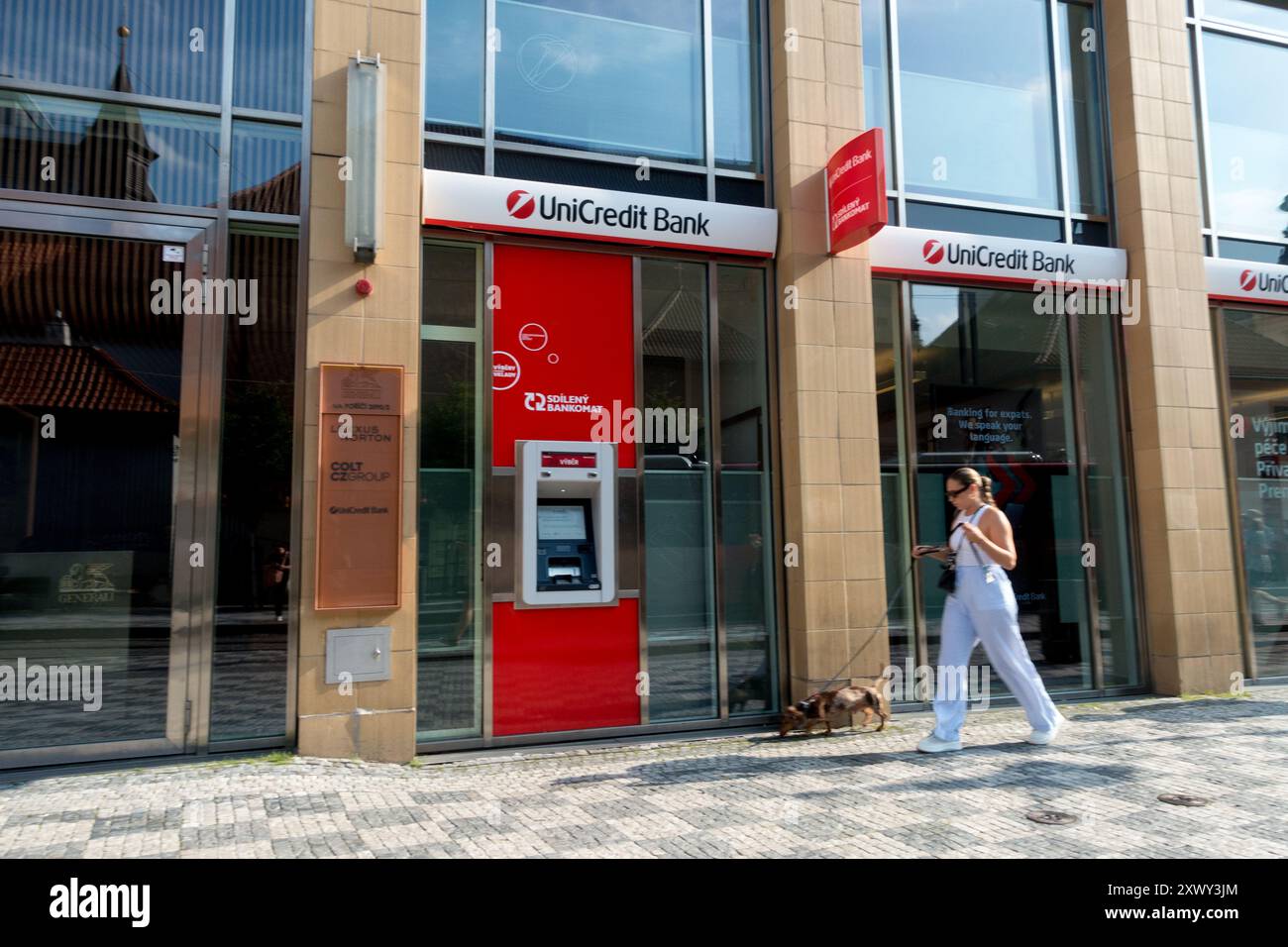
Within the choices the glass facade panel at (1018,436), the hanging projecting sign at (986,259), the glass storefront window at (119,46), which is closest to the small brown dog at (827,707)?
the glass facade panel at (1018,436)

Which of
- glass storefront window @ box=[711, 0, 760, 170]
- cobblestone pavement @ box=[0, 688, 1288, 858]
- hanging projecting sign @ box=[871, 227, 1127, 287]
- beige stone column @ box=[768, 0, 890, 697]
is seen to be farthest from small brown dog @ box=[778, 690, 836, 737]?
glass storefront window @ box=[711, 0, 760, 170]

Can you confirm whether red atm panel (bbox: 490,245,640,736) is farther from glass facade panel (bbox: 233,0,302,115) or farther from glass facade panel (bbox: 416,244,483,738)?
glass facade panel (bbox: 233,0,302,115)

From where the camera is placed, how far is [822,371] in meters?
7.09

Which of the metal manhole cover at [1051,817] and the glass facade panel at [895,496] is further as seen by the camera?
the glass facade panel at [895,496]

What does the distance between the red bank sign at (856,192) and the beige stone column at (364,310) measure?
3.21 meters

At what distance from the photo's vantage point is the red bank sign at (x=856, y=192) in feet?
20.9

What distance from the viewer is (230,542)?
579cm

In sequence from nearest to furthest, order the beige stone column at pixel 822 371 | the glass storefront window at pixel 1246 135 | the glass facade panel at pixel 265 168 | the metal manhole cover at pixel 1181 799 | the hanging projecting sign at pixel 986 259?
the metal manhole cover at pixel 1181 799 → the glass facade panel at pixel 265 168 → the beige stone column at pixel 822 371 → the hanging projecting sign at pixel 986 259 → the glass storefront window at pixel 1246 135

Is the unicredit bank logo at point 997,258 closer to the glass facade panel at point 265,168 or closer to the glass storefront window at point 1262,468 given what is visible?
the glass storefront window at point 1262,468

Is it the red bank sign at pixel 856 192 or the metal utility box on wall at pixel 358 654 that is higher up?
the red bank sign at pixel 856 192
